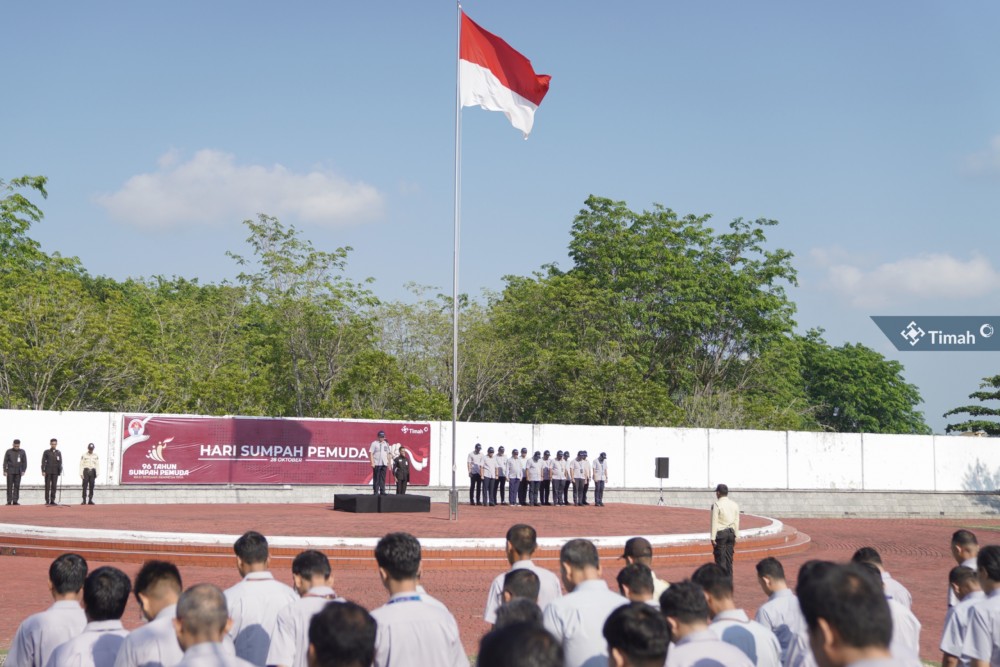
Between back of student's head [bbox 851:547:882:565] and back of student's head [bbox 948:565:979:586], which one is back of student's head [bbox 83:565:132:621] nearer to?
back of student's head [bbox 851:547:882:565]

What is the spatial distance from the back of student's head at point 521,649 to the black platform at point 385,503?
21499mm

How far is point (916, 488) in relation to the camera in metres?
38.9

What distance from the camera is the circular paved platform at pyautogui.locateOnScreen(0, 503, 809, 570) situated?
17.1 m

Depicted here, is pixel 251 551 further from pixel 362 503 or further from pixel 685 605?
pixel 362 503

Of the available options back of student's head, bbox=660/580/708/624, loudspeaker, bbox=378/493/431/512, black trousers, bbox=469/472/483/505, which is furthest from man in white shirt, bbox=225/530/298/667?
black trousers, bbox=469/472/483/505

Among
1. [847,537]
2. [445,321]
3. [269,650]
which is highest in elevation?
[445,321]

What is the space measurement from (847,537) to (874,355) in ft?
194

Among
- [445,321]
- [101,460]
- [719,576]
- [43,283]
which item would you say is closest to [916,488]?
[445,321]

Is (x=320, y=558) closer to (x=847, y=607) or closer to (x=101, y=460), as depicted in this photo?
(x=847, y=607)

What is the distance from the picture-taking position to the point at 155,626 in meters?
4.67

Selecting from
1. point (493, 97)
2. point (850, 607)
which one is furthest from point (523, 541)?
point (493, 97)

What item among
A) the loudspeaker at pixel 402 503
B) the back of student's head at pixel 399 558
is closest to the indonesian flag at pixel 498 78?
the loudspeaker at pixel 402 503

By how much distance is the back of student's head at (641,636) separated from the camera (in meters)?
3.55

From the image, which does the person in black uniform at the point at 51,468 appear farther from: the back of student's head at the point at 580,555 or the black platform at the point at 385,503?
the back of student's head at the point at 580,555
